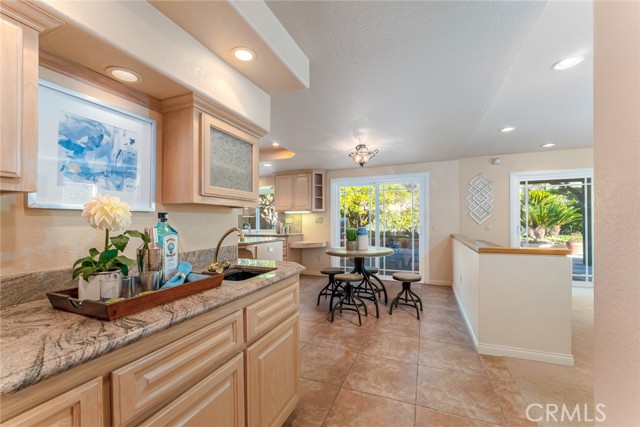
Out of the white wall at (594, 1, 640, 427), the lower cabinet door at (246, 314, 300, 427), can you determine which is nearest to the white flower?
the lower cabinet door at (246, 314, 300, 427)

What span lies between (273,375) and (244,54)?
1.80 meters

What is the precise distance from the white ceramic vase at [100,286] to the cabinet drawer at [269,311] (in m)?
0.51

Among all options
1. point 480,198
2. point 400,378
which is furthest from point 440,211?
point 400,378

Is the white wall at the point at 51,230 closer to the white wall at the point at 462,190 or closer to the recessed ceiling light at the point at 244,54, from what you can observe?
the recessed ceiling light at the point at 244,54

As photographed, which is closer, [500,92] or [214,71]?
[214,71]

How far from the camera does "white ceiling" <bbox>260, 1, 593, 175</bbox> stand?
4.52 ft

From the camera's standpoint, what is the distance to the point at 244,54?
148 cm

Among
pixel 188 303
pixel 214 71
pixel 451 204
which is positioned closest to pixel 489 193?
pixel 451 204

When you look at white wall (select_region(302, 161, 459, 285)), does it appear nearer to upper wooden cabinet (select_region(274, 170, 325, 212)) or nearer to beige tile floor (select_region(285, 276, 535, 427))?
upper wooden cabinet (select_region(274, 170, 325, 212))

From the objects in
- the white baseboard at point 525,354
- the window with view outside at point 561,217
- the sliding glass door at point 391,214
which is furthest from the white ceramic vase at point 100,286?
the window with view outside at point 561,217

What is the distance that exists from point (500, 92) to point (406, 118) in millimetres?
833

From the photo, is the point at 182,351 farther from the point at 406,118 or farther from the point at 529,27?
the point at 406,118

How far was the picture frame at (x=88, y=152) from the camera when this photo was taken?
0.99 meters

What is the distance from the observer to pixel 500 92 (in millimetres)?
2268
